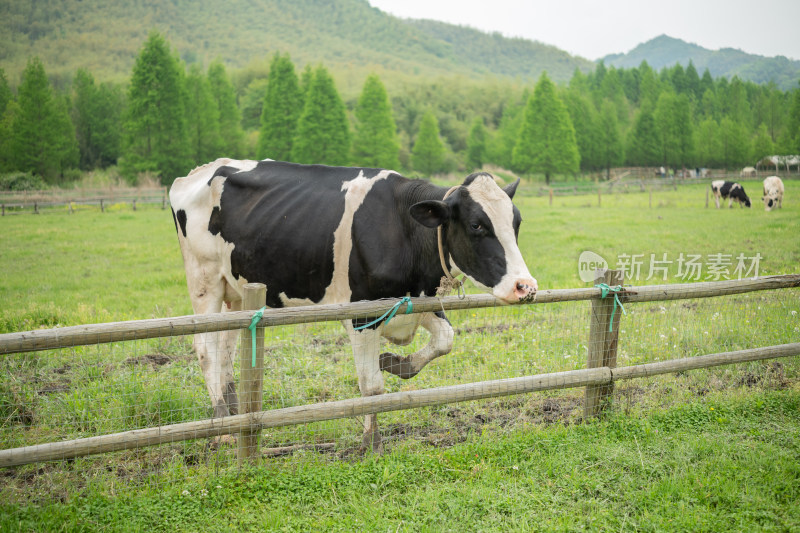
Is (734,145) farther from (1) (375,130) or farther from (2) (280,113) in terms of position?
(2) (280,113)

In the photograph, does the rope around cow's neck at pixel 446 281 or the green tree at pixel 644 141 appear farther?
the green tree at pixel 644 141

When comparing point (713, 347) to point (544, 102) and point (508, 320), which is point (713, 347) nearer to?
point (508, 320)

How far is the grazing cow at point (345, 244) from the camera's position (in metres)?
4.50

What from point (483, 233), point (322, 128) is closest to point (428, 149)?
point (322, 128)

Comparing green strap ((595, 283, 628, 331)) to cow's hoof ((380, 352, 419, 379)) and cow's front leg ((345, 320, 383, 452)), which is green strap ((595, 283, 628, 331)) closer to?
cow's hoof ((380, 352, 419, 379))

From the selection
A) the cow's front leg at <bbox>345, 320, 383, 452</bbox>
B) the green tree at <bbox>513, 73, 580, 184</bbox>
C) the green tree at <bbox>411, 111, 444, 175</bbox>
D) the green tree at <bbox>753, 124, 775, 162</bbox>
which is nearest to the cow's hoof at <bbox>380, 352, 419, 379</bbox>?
the cow's front leg at <bbox>345, 320, 383, 452</bbox>

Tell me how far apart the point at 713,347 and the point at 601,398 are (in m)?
2.40

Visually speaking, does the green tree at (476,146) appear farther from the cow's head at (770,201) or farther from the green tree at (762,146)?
the cow's head at (770,201)

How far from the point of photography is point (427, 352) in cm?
527

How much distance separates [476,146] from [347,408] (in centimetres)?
7262

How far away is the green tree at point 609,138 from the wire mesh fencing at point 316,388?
63.3 meters

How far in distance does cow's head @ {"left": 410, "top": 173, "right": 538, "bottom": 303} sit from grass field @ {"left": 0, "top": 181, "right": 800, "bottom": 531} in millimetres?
1431

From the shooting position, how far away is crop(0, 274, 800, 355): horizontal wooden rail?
3631 millimetres

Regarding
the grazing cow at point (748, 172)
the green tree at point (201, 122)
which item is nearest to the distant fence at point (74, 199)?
the green tree at point (201, 122)
